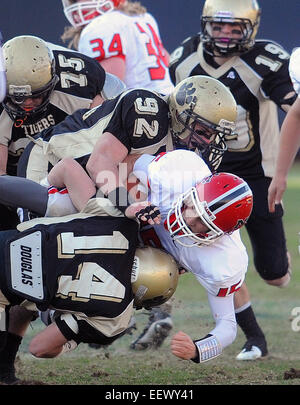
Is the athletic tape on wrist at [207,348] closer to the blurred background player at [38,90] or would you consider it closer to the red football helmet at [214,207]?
the red football helmet at [214,207]

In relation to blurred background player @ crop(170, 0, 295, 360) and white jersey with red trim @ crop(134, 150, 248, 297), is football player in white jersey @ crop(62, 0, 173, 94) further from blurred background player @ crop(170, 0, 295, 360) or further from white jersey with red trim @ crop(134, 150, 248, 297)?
white jersey with red trim @ crop(134, 150, 248, 297)

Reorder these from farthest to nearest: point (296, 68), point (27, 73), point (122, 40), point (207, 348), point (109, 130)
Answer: point (122, 40) < point (27, 73) < point (109, 130) < point (296, 68) < point (207, 348)

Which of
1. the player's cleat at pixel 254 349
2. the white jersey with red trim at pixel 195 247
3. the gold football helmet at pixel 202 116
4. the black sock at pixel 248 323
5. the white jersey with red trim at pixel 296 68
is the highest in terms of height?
the white jersey with red trim at pixel 296 68

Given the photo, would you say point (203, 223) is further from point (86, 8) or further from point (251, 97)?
point (86, 8)

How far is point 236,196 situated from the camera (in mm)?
2887

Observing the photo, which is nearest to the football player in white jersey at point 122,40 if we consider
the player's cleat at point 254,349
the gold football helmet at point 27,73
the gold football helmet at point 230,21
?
the gold football helmet at point 230,21

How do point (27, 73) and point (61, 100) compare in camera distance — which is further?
point (61, 100)

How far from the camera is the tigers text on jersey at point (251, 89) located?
416 cm

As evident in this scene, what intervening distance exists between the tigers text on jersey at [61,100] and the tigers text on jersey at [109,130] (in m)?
0.11

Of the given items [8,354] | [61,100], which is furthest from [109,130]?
[8,354]

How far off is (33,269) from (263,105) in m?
1.82

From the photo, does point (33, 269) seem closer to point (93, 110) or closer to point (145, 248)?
point (145, 248)

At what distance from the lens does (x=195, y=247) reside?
3.04 metres

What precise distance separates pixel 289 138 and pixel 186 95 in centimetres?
42
